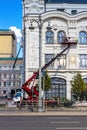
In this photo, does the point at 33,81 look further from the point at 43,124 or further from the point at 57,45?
the point at 43,124

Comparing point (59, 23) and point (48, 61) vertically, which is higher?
point (59, 23)

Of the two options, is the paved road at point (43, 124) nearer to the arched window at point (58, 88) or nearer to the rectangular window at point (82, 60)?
the arched window at point (58, 88)

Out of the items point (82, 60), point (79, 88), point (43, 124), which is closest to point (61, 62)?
point (82, 60)

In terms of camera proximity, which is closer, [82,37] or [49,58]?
[49,58]

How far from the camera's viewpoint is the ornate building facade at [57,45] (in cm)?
6003

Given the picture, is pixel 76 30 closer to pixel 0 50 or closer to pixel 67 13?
pixel 67 13

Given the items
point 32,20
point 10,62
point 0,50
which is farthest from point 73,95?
point 0,50

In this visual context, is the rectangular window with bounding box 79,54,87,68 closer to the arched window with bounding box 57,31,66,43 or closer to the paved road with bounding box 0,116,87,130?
the arched window with bounding box 57,31,66,43

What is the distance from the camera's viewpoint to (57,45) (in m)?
60.8

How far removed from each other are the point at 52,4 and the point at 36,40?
388 inches

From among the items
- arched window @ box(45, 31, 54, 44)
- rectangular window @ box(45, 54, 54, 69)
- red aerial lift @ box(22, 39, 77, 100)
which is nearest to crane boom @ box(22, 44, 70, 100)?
red aerial lift @ box(22, 39, 77, 100)

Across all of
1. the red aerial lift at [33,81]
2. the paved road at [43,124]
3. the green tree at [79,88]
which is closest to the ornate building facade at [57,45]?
the red aerial lift at [33,81]

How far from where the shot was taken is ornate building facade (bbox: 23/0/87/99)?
60.0 metres

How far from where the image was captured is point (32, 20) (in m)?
59.6
